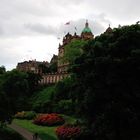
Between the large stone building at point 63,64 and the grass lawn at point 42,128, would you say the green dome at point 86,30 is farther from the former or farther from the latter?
the grass lawn at point 42,128

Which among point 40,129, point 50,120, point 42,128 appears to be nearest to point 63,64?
point 50,120

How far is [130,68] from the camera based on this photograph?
40.7 m

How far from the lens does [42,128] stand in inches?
2424

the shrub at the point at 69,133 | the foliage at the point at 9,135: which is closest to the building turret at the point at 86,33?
the foliage at the point at 9,135

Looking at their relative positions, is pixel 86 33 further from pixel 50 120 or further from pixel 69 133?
pixel 69 133

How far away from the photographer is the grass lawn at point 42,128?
2106 inches

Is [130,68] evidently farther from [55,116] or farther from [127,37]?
[55,116]

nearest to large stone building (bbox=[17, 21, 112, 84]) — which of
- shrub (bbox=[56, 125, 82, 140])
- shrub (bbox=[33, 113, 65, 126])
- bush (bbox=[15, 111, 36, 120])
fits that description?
bush (bbox=[15, 111, 36, 120])

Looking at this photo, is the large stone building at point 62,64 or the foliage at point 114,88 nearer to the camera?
the foliage at point 114,88

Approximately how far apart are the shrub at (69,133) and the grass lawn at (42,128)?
120 centimetres

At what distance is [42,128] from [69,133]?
12.8 metres

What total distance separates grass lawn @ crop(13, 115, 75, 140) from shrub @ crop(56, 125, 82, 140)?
3.92 feet

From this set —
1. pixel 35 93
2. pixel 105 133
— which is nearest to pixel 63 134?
pixel 105 133

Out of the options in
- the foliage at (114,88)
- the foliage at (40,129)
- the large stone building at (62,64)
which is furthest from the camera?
the large stone building at (62,64)
